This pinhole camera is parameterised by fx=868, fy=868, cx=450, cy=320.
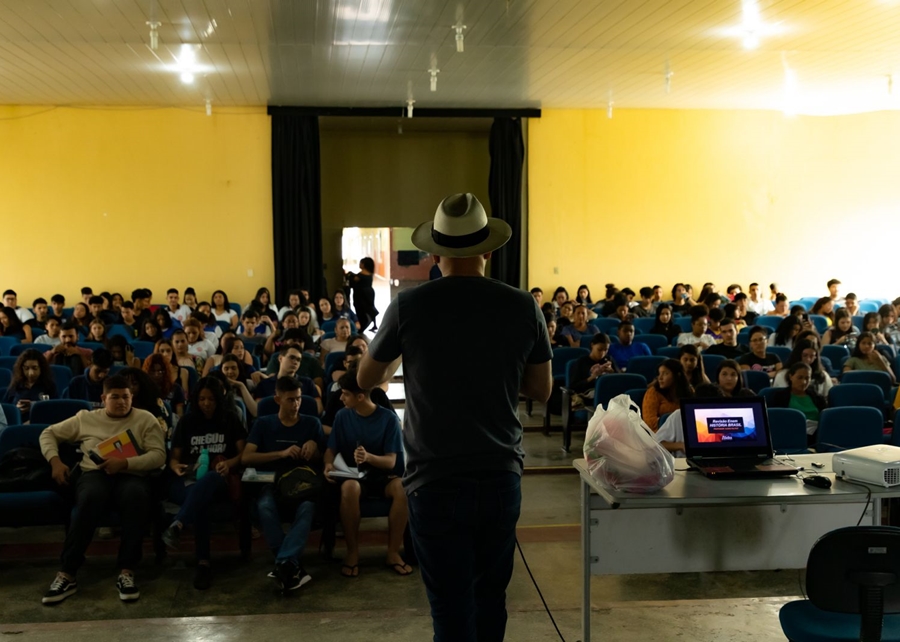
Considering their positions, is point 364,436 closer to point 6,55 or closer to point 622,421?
point 622,421

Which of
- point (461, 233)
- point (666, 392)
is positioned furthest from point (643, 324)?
point (461, 233)

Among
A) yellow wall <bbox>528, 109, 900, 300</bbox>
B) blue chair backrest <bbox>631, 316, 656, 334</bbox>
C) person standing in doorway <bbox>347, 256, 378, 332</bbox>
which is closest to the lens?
blue chair backrest <bbox>631, 316, 656, 334</bbox>

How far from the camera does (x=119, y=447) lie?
182 inches

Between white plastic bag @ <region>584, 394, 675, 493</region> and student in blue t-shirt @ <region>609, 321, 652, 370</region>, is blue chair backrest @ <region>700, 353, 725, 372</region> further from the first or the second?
white plastic bag @ <region>584, 394, 675, 493</region>

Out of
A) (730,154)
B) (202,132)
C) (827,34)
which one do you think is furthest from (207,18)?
(730,154)

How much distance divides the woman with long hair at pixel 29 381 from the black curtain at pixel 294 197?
6420 mm

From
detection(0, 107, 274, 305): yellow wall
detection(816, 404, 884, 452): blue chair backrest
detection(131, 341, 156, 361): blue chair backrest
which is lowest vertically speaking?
detection(816, 404, 884, 452): blue chair backrest

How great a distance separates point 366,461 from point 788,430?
244cm

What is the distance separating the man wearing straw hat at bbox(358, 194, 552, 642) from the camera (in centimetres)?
228

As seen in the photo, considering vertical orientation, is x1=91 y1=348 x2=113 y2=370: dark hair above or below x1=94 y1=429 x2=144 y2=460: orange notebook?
above

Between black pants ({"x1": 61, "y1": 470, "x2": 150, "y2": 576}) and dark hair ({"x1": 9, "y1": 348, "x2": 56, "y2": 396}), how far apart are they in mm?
2076

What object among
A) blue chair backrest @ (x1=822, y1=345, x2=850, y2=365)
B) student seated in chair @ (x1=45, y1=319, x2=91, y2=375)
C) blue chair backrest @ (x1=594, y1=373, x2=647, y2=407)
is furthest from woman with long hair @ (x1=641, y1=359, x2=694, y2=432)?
student seated in chair @ (x1=45, y1=319, x2=91, y2=375)

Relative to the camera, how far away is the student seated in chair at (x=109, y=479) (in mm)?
4250

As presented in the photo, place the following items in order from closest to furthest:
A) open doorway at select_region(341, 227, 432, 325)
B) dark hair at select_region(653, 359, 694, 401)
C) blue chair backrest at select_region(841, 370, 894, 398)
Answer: dark hair at select_region(653, 359, 694, 401), blue chair backrest at select_region(841, 370, 894, 398), open doorway at select_region(341, 227, 432, 325)
